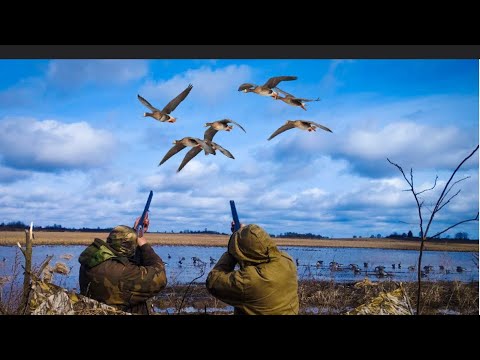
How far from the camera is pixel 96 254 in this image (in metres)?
3.95

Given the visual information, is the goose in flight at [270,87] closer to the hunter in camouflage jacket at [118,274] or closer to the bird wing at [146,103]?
the bird wing at [146,103]

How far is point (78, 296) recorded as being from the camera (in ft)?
11.7

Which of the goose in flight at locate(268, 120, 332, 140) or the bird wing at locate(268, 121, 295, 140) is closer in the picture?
the goose in flight at locate(268, 120, 332, 140)

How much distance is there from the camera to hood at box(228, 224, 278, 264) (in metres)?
3.43

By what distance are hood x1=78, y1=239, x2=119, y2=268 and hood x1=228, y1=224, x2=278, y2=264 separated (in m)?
0.93

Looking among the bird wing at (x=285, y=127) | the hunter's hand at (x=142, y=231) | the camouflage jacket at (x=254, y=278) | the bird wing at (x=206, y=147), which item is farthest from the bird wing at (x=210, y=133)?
the camouflage jacket at (x=254, y=278)

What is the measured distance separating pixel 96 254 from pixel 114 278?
0.21 m

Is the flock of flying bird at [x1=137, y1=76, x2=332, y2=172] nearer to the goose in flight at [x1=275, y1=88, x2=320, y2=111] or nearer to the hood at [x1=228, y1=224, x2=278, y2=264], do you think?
the goose in flight at [x1=275, y1=88, x2=320, y2=111]

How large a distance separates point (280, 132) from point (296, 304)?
385 centimetres

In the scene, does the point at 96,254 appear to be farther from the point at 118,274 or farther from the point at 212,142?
the point at 212,142

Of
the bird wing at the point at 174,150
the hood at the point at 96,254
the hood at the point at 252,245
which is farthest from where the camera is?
the bird wing at the point at 174,150

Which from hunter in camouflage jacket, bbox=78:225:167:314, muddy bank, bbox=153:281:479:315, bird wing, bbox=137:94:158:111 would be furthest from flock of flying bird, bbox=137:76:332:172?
hunter in camouflage jacket, bbox=78:225:167:314

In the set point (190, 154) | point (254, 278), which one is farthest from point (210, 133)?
point (254, 278)

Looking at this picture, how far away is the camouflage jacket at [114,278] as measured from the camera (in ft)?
13.0
